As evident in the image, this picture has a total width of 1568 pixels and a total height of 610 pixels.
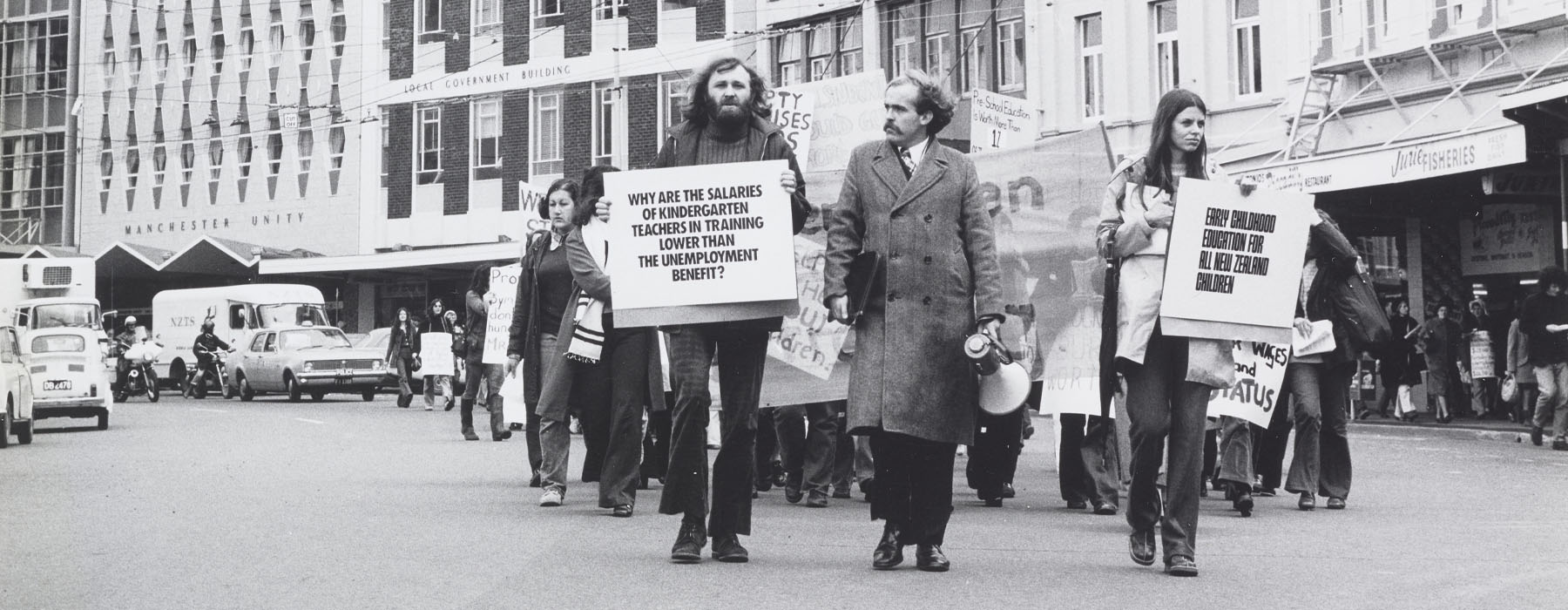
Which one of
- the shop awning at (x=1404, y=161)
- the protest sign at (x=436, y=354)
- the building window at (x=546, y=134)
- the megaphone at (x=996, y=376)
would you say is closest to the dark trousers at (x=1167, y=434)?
the megaphone at (x=996, y=376)

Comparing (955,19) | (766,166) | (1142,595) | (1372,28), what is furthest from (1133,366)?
(955,19)

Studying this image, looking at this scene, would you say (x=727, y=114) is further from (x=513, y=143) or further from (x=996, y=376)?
(x=513, y=143)

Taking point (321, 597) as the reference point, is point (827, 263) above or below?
above

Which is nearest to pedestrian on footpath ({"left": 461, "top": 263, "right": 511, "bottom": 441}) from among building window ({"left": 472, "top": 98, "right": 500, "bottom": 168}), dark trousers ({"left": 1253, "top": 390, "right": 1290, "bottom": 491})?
dark trousers ({"left": 1253, "top": 390, "right": 1290, "bottom": 491})

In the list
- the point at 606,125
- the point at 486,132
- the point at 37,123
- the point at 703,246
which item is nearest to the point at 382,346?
the point at 606,125

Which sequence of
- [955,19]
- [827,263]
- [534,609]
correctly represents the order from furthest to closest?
[955,19], [827,263], [534,609]

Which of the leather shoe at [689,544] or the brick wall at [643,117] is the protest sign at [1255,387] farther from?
the brick wall at [643,117]

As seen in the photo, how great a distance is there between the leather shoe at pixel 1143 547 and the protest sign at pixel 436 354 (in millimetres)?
20967

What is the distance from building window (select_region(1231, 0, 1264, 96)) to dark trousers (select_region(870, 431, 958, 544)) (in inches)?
977

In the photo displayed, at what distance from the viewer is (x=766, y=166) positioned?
7.43 m

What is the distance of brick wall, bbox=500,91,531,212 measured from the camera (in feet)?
157

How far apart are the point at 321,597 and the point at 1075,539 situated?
3.68 meters

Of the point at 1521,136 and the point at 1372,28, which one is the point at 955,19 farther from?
the point at 1521,136

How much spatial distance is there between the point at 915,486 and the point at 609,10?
40.7 m
